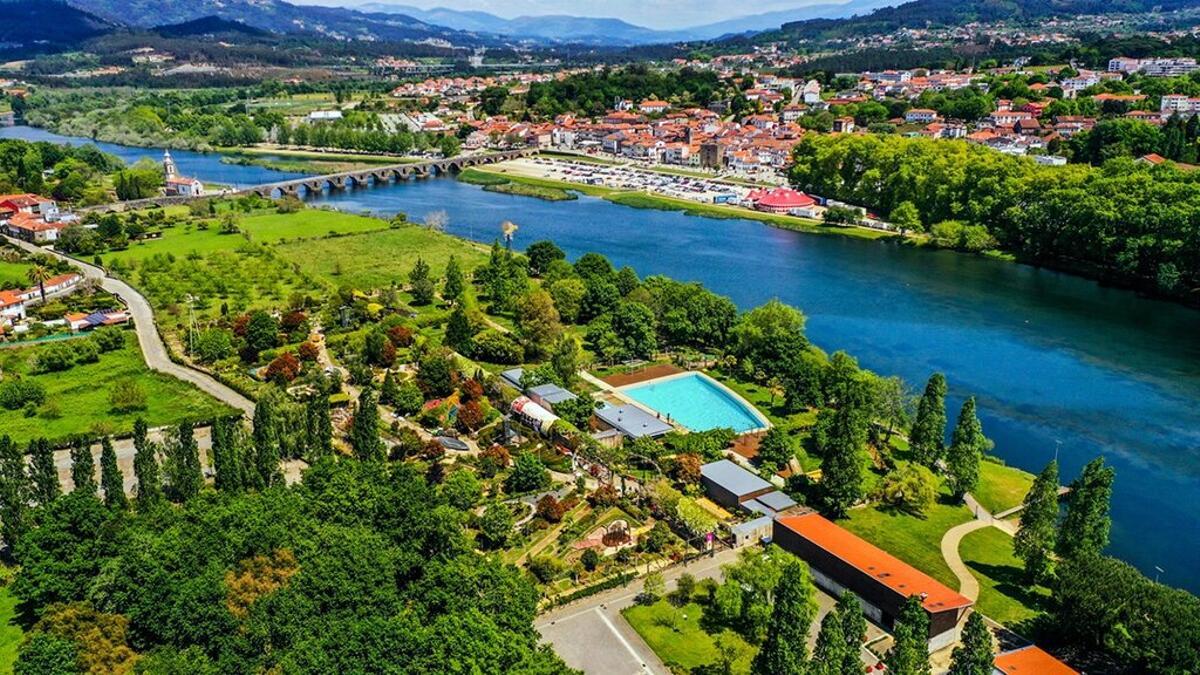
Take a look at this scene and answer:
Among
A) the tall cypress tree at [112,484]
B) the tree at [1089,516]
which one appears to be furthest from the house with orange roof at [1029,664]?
the tall cypress tree at [112,484]

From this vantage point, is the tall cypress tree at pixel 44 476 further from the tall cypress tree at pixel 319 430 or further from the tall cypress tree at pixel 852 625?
the tall cypress tree at pixel 852 625

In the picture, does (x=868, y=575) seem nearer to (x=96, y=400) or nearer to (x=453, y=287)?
(x=96, y=400)

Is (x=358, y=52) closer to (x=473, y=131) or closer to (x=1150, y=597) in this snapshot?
(x=473, y=131)

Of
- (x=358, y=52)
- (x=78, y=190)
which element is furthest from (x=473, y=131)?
(x=358, y=52)

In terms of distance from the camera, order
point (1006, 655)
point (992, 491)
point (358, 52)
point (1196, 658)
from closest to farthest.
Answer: point (1196, 658) < point (1006, 655) < point (992, 491) < point (358, 52)

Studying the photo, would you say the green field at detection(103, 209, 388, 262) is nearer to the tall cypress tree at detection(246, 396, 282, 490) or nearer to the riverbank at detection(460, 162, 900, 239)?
the riverbank at detection(460, 162, 900, 239)

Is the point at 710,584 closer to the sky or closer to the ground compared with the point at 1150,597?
closer to the ground
